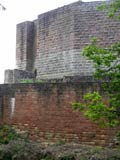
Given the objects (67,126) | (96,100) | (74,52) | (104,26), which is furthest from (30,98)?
(96,100)

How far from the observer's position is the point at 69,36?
49.1 feet

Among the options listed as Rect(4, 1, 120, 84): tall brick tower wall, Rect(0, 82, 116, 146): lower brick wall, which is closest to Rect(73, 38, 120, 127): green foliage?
Rect(0, 82, 116, 146): lower brick wall

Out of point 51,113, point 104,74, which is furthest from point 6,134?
point 104,74

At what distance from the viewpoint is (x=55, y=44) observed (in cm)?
1556

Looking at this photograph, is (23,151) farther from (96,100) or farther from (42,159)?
(96,100)

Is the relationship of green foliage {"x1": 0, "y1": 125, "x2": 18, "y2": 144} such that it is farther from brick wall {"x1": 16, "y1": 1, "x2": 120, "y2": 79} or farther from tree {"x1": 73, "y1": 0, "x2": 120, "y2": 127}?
tree {"x1": 73, "y1": 0, "x2": 120, "y2": 127}

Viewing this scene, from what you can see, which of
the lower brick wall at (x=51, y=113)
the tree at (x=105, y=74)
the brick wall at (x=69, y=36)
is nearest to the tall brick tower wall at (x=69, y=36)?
the brick wall at (x=69, y=36)

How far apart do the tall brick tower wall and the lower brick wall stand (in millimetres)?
2527

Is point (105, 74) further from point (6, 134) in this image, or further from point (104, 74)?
point (6, 134)

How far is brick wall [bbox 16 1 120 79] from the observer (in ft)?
47.5

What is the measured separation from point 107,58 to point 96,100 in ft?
2.60

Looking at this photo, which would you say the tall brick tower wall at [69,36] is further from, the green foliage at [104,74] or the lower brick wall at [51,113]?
the green foliage at [104,74]

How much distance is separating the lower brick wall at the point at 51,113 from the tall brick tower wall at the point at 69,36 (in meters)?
2.53

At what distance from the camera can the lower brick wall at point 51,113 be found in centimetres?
1120
